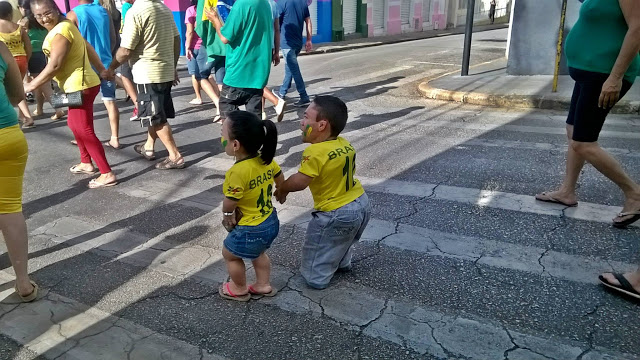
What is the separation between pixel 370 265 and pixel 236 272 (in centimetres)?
92

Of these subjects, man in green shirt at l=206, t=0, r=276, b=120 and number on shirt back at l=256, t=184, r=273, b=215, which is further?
man in green shirt at l=206, t=0, r=276, b=120

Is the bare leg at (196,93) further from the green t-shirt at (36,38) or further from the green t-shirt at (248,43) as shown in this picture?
the green t-shirt at (248,43)

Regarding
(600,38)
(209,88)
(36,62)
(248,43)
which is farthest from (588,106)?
(36,62)

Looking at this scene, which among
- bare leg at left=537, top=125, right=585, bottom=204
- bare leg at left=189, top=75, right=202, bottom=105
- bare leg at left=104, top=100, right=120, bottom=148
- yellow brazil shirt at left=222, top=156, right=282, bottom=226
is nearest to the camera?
yellow brazil shirt at left=222, top=156, right=282, bottom=226

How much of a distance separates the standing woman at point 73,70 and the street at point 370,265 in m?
0.41

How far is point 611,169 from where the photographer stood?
3.75m

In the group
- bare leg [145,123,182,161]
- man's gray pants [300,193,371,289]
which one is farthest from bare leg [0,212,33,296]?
bare leg [145,123,182,161]

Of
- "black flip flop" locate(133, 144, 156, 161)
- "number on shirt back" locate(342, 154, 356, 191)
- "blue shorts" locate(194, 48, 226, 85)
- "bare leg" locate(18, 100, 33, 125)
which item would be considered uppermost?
"blue shorts" locate(194, 48, 226, 85)

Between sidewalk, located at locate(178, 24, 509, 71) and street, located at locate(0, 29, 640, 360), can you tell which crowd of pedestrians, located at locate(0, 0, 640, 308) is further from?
sidewalk, located at locate(178, 24, 509, 71)

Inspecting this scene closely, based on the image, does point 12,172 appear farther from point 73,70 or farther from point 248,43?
point 248,43

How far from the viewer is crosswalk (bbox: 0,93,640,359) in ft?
8.58

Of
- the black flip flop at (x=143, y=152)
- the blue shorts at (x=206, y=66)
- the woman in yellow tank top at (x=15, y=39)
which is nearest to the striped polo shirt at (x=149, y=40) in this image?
the black flip flop at (x=143, y=152)

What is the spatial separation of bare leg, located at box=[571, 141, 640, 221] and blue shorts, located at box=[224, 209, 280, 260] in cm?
241

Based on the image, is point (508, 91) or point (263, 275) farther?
point (508, 91)
